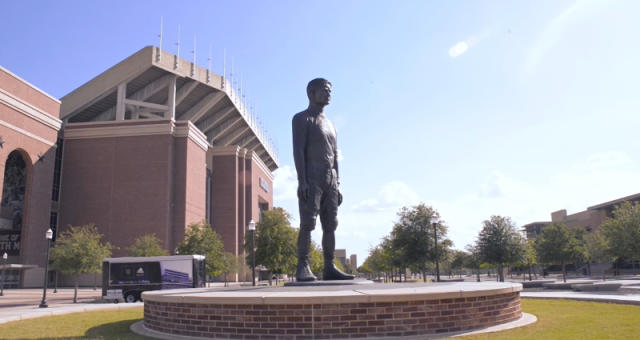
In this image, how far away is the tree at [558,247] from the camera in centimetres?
4091

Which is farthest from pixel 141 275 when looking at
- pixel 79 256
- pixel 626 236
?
pixel 626 236

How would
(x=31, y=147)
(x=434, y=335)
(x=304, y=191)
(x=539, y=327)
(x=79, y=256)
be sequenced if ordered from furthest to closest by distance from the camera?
1. (x=31, y=147)
2. (x=79, y=256)
3. (x=304, y=191)
4. (x=539, y=327)
5. (x=434, y=335)

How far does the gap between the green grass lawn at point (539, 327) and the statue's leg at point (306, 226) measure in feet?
11.5

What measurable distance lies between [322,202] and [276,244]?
110 feet

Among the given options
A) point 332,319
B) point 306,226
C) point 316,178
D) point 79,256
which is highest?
point 316,178

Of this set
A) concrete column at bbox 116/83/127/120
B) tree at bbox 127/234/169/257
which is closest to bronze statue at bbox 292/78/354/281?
tree at bbox 127/234/169/257

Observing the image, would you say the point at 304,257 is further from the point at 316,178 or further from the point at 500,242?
the point at 500,242

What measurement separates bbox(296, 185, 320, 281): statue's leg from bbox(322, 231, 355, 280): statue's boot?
296 mm

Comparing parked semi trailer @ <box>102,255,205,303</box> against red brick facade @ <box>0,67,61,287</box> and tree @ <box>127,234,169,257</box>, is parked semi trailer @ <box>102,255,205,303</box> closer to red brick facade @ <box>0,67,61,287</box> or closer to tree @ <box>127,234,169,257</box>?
tree @ <box>127,234,169,257</box>

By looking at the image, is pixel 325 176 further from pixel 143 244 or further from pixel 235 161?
pixel 235 161

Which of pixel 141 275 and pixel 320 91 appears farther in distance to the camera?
pixel 141 275

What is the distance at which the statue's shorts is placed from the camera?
9817 millimetres

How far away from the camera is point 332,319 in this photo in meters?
6.66

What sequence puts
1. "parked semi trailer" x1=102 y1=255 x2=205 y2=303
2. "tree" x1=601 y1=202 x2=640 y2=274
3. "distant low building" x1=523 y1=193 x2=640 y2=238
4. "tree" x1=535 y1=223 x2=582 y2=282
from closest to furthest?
"parked semi trailer" x1=102 y1=255 x2=205 y2=303 → "tree" x1=601 y1=202 x2=640 y2=274 → "tree" x1=535 y1=223 x2=582 y2=282 → "distant low building" x1=523 y1=193 x2=640 y2=238
